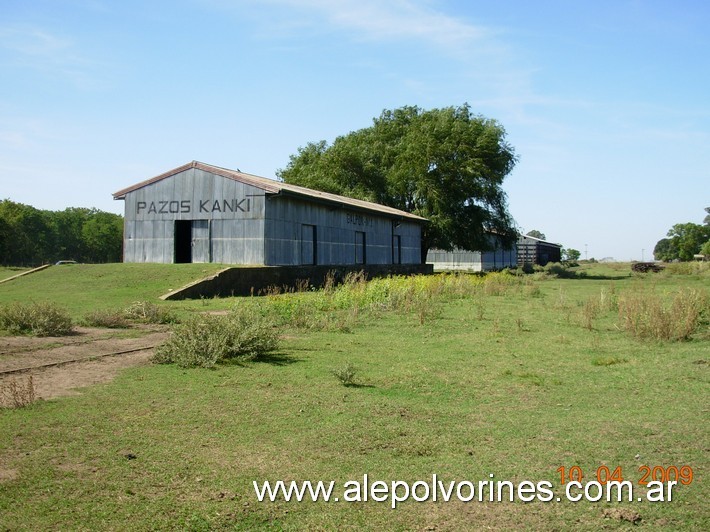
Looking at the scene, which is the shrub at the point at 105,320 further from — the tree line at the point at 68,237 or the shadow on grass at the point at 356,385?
the tree line at the point at 68,237

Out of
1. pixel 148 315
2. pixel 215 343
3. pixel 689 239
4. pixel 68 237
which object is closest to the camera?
pixel 215 343

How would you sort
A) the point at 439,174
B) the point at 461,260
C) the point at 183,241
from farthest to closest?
the point at 461,260 < the point at 439,174 < the point at 183,241

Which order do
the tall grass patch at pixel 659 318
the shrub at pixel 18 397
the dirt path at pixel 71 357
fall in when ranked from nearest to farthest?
the shrub at pixel 18 397 < the dirt path at pixel 71 357 < the tall grass patch at pixel 659 318

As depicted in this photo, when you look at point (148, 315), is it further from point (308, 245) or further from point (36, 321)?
point (308, 245)

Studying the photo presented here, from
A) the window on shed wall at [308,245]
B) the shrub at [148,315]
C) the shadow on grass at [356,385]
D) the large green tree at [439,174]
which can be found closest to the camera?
the shadow on grass at [356,385]

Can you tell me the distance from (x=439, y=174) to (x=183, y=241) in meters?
21.9

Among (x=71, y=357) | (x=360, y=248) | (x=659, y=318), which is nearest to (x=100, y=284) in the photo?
(x=71, y=357)

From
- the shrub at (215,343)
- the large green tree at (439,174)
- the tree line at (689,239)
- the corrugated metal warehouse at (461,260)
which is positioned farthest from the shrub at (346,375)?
the tree line at (689,239)

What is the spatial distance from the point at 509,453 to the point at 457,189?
134ft

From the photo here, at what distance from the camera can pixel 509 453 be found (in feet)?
17.8

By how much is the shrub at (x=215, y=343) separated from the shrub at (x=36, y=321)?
3.35 m

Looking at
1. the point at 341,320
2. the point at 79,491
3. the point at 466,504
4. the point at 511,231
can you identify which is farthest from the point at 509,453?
the point at 511,231

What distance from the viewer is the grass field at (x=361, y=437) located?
14.0 ft

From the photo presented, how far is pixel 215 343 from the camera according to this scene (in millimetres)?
9680
